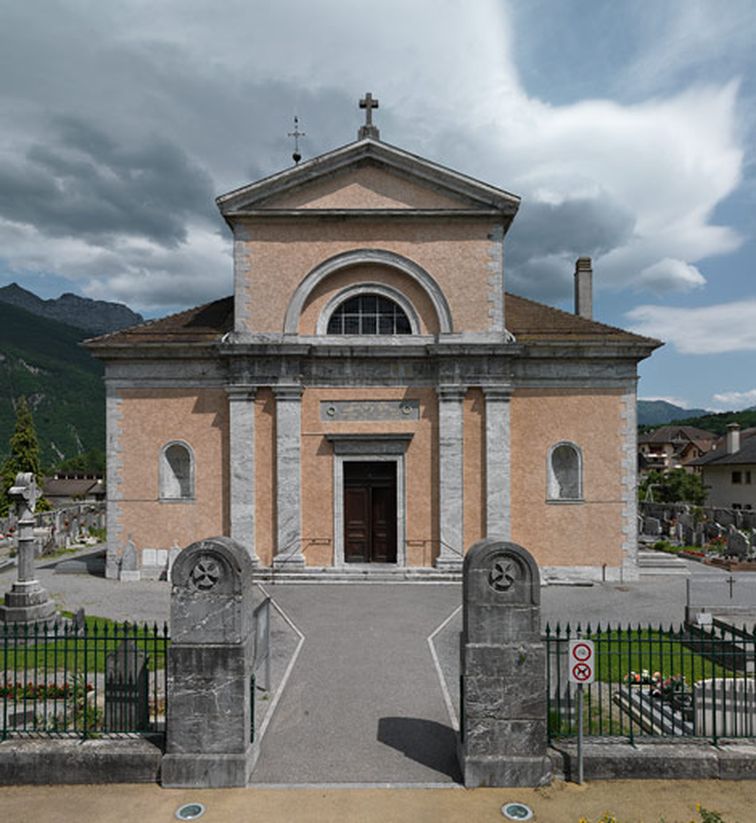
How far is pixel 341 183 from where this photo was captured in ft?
59.9

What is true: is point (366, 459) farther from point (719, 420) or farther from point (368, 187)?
point (719, 420)

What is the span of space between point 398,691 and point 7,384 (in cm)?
13485

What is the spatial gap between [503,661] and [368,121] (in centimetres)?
1741

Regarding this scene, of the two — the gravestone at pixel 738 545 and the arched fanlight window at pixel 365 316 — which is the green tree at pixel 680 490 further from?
the arched fanlight window at pixel 365 316

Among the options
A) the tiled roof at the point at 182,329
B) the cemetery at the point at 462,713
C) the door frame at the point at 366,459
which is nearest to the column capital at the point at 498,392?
the door frame at the point at 366,459

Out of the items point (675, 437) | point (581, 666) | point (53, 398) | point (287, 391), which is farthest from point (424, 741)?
point (53, 398)

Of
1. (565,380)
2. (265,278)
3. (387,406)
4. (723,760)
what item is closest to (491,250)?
(565,380)

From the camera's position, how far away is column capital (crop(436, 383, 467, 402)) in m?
17.8

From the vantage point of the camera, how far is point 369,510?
60.2 feet

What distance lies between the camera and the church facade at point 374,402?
17.9 m

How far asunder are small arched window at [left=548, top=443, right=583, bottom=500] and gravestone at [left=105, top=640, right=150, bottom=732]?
13.4 meters

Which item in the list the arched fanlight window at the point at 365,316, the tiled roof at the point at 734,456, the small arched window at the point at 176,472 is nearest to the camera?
the small arched window at the point at 176,472

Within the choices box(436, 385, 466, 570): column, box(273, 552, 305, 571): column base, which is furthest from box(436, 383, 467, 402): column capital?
box(273, 552, 305, 571): column base

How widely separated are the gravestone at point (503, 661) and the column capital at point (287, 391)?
11.6 meters
